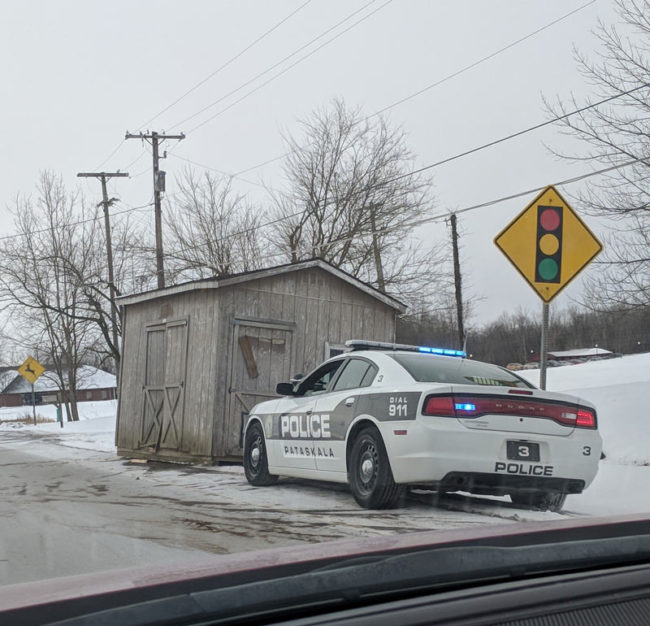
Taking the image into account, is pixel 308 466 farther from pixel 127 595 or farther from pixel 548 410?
pixel 127 595

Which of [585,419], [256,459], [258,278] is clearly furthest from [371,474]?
[258,278]

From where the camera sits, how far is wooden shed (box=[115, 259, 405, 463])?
538 inches

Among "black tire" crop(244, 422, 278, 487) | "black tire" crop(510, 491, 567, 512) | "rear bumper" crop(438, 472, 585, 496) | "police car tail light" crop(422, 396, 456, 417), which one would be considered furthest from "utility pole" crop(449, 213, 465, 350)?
"police car tail light" crop(422, 396, 456, 417)

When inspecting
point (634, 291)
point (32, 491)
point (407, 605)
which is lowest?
point (32, 491)

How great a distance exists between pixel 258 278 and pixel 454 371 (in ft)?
22.7

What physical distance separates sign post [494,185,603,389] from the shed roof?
19.4ft

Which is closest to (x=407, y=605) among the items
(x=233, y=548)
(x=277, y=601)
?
(x=277, y=601)

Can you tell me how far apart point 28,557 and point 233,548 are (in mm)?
1422

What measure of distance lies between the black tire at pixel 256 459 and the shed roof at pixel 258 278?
4.00 m

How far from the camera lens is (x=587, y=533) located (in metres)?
2.09

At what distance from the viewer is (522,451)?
22.7ft

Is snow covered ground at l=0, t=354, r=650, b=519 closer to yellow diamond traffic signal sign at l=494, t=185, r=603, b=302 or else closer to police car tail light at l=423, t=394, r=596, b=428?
police car tail light at l=423, t=394, r=596, b=428

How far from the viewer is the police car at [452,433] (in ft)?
22.3

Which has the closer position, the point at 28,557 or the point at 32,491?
the point at 28,557
